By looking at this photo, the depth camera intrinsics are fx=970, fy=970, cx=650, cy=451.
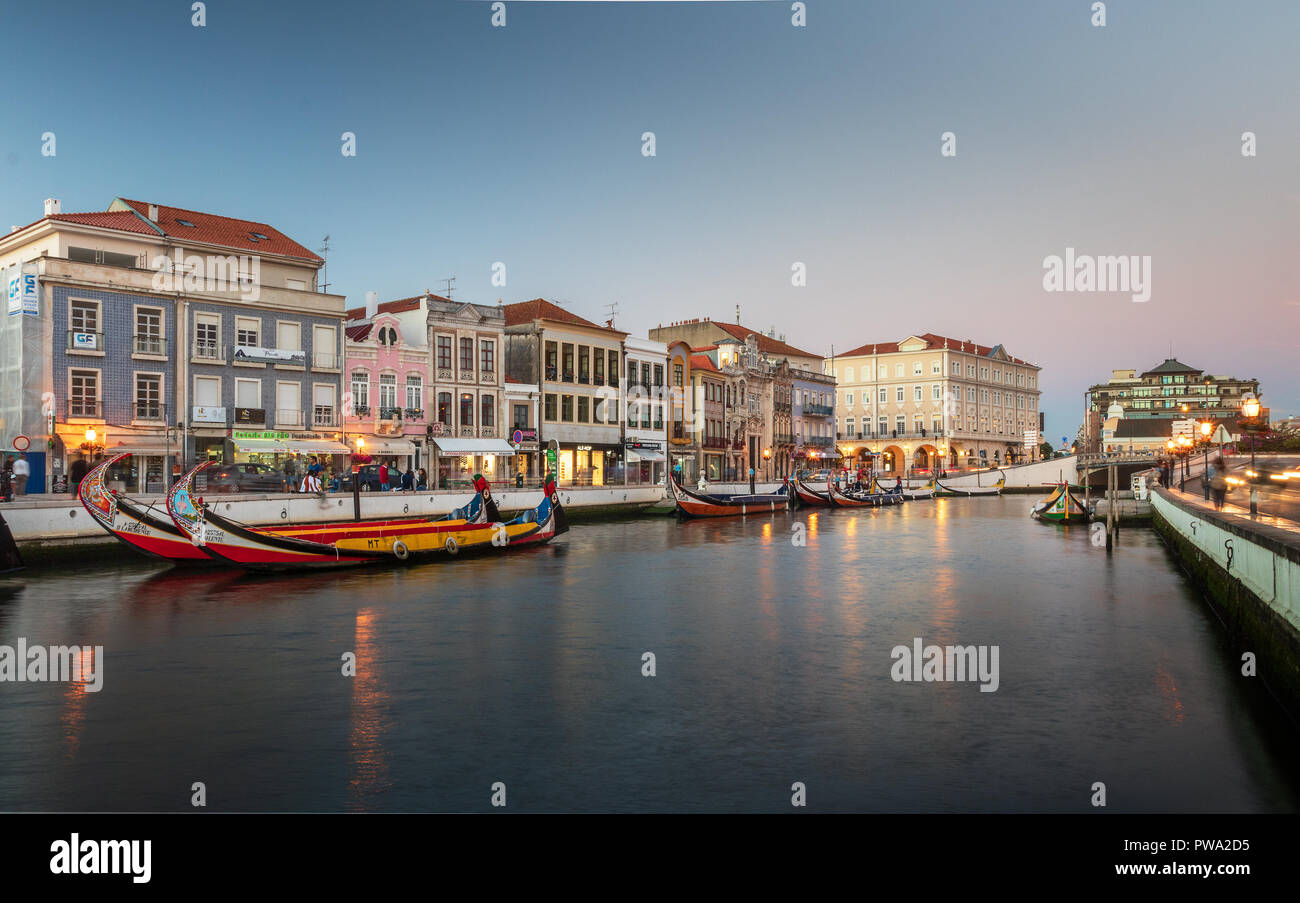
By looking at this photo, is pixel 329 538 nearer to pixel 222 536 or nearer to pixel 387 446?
pixel 222 536

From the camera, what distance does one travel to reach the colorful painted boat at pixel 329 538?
75.4 feet

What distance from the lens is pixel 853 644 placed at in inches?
634

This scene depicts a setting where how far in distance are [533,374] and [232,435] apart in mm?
16637

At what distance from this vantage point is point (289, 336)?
38.1 metres

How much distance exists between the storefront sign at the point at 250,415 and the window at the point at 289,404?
28.5 inches

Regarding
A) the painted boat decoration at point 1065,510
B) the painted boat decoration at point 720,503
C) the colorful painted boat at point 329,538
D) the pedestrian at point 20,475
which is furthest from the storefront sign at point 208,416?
the painted boat decoration at point 1065,510

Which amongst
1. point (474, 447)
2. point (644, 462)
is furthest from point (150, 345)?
point (644, 462)

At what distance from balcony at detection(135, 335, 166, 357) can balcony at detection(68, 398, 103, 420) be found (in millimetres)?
2283

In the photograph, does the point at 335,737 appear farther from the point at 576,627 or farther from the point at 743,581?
the point at 743,581

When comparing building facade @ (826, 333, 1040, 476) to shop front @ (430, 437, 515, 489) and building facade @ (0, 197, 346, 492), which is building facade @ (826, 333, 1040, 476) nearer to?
shop front @ (430, 437, 515, 489)

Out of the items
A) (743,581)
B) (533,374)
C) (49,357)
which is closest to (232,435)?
(49,357)

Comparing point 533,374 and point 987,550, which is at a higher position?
point 533,374
